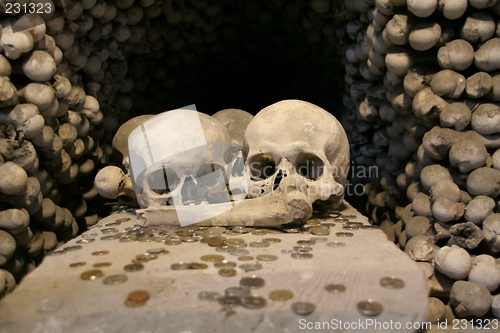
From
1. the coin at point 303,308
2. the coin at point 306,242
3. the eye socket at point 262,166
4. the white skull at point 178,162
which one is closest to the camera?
the coin at point 303,308

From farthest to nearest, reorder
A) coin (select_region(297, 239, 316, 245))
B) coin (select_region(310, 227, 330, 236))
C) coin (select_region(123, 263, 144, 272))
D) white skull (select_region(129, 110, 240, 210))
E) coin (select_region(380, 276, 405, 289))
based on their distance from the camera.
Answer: white skull (select_region(129, 110, 240, 210)) < coin (select_region(310, 227, 330, 236)) < coin (select_region(297, 239, 316, 245)) < coin (select_region(123, 263, 144, 272)) < coin (select_region(380, 276, 405, 289))

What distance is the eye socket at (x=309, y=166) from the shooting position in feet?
6.66

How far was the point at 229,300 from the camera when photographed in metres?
1.30

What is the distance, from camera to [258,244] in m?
1.69

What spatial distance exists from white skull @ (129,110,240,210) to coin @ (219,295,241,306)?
677 millimetres

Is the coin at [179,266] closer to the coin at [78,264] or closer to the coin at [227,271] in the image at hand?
the coin at [227,271]

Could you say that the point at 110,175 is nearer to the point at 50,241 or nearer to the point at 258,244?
the point at 50,241

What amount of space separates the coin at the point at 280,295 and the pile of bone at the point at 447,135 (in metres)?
0.64

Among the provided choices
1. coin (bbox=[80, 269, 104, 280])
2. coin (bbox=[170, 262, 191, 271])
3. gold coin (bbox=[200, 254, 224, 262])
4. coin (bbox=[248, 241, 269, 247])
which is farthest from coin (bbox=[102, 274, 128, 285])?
coin (bbox=[248, 241, 269, 247])

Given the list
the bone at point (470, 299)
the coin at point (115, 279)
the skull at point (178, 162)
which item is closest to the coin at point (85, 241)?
the skull at point (178, 162)

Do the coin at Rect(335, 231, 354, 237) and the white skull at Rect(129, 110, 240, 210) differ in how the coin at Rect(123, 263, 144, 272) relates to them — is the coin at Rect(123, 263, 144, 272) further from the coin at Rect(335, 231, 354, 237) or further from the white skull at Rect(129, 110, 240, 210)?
the coin at Rect(335, 231, 354, 237)

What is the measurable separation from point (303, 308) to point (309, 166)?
0.92 meters

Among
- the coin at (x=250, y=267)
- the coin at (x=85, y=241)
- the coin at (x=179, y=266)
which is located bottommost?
the coin at (x=85, y=241)

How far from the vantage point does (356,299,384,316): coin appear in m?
1.24
